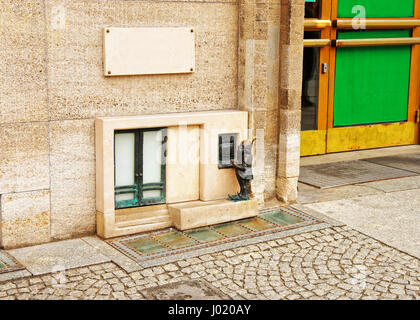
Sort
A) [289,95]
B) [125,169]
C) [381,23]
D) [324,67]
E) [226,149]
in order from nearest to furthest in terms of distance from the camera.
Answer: [125,169] < [226,149] < [289,95] < [324,67] < [381,23]

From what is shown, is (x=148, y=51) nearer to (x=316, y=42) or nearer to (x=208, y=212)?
(x=208, y=212)

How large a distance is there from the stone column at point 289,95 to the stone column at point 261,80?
7cm

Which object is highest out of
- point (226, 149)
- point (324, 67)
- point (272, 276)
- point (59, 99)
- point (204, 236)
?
point (324, 67)

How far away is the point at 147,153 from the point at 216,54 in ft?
4.30

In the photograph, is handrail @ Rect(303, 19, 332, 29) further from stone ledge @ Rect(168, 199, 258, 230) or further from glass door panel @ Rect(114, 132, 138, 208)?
glass door panel @ Rect(114, 132, 138, 208)

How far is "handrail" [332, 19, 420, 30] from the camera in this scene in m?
10.1

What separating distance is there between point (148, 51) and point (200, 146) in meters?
1.16

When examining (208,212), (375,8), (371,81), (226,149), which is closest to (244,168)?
(226,149)

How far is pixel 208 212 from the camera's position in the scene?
279 inches

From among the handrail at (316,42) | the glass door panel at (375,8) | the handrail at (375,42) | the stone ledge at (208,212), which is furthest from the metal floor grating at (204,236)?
the glass door panel at (375,8)

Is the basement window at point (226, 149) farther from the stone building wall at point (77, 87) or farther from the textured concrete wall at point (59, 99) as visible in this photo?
the textured concrete wall at point (59, 99)

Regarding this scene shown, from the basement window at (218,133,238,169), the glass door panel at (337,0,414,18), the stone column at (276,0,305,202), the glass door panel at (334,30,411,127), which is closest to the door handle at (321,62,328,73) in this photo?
the glass door panel at (334,30,411,127)

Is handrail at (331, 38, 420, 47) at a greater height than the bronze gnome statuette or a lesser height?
greater

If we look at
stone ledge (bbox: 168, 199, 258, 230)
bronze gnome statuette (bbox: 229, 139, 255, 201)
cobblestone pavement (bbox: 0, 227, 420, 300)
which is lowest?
cobblestone pavement (bbox: 0, 227, 420, 300)
